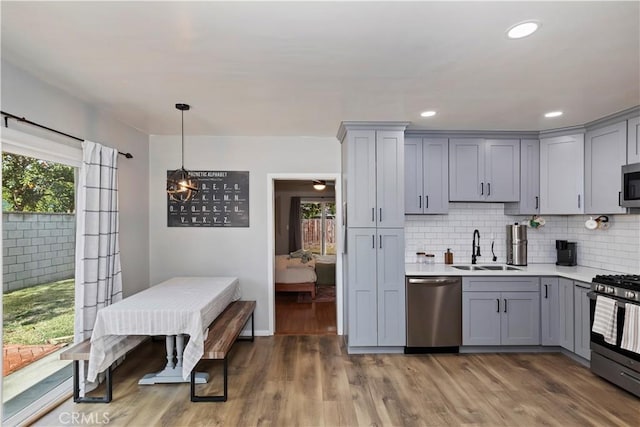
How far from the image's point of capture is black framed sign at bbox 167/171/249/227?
14.1ft

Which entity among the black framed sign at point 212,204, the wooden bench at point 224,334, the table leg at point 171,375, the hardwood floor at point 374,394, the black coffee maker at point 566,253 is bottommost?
the hardwood floor at point 374,394

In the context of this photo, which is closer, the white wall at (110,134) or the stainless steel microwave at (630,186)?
the white wall at (110,134)

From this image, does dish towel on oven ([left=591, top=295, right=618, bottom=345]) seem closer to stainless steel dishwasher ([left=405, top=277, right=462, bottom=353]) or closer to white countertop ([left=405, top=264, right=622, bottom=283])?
white countertop ([left=405, top=264, right=622, bottom=283])

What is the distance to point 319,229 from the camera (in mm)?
9562

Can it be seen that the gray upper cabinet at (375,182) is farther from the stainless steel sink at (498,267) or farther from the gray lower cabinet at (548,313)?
the gray lower cabinet at (548,313)

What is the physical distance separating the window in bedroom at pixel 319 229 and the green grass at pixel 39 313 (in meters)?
6.79

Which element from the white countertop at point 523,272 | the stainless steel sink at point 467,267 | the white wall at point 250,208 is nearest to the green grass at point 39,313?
the white wall at point 250,208

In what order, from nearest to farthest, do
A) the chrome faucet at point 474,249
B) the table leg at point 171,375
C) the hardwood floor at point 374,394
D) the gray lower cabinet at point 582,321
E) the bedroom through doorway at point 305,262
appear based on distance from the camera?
the hardwood floor at point 374,394 < the table leg at point 171,375 < the gray lower cabinet at point 582,321 < the chrome faucet at point 474,249 < the bedroom through doorway at point 305,262

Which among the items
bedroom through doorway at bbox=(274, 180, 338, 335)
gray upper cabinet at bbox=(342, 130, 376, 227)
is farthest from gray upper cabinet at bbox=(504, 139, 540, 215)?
bedroom through doorway at bbox=(274, 180, 338, 335)

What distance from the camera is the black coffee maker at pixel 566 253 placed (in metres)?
4.01

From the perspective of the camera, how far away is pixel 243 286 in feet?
14.2

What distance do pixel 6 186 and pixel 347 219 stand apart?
2.85 m

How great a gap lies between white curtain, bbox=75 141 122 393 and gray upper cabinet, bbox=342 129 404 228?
2.36 meters

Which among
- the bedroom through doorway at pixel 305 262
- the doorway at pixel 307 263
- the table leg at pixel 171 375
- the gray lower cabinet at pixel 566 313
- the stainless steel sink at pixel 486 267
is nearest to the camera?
the table leg at pixel 171 375
